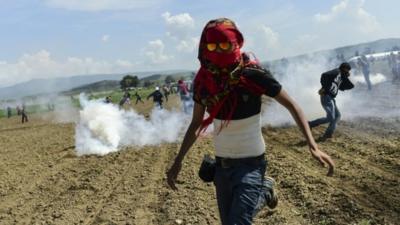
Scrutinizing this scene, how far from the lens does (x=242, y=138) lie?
12.4 ft

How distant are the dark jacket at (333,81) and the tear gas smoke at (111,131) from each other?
516 cm


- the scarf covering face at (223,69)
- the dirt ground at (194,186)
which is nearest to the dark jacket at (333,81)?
the dirt ground at (194,186)

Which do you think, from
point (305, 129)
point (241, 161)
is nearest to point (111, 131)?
point (241, 161)

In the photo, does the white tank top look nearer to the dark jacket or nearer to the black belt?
the black belt

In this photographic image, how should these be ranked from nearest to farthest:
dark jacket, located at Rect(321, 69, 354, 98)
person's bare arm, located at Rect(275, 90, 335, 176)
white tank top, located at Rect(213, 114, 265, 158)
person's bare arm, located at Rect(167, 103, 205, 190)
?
1. person's bare arm, located at Rect(275, 90, 335, 176)
2. white tank top, located at Rect(213, 114, 265, 158)
3. person's bare arm, located at Rect(167, 103, 205, 190)
4. dark jacket, located at Rect(321, 69, 354, 98)

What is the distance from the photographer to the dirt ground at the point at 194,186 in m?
6.91

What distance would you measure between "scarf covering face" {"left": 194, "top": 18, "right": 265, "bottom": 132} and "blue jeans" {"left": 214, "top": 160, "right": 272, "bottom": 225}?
14.8 inches

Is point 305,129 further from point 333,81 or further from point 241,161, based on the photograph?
point 333,81

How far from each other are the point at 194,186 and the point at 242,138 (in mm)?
5366

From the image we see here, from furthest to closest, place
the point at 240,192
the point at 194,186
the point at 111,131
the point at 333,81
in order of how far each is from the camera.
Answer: the point at 111,131 < the point at 333,81 < the point at 194,186 < the point at 240,192

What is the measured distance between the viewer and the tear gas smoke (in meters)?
15.2

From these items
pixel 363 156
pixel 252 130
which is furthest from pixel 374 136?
pixel 252 130

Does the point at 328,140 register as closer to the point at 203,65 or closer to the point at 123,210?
the point at 123,210

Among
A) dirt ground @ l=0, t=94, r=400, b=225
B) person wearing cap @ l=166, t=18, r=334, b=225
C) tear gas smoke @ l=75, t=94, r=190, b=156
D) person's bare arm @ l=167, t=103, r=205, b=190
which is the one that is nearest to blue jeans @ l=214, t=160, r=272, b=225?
person wearing cap @ l=166, t=18, r=334, b=225
